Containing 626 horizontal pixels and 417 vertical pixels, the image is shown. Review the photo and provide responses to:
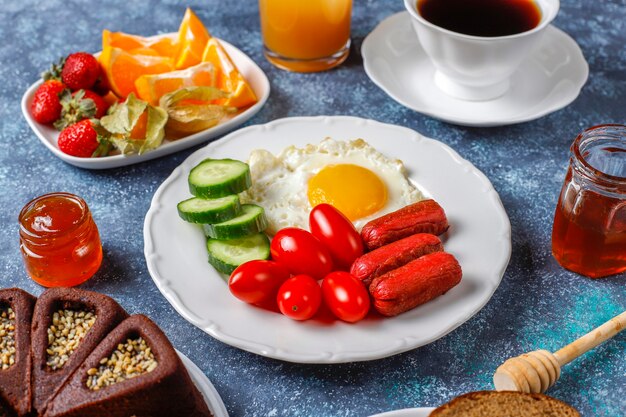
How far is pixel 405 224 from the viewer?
2721 millimetres

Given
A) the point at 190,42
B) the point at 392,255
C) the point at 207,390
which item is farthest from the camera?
the point at 190,42

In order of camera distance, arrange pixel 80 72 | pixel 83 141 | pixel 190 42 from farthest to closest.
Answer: pixel 190 42
pixel 80 72
pixel 83 141

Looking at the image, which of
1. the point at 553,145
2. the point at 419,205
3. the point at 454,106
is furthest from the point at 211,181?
the point at 553,145

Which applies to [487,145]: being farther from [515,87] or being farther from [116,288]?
[116,288]

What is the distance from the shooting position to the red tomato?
266 cm

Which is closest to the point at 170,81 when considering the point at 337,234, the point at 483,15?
the point at 337,234

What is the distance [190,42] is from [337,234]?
1.53m

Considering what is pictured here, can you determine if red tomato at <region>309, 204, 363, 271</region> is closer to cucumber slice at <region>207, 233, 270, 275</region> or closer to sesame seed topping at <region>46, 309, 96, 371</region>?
cucumber slice at <region>207, 233, 270, 275</region>

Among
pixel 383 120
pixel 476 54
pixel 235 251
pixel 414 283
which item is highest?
pixel 476 54

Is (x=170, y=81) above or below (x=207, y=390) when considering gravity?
above

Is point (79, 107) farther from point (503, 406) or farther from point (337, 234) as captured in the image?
point (503, 406)

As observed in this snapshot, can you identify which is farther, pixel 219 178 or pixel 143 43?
pixel 143 43

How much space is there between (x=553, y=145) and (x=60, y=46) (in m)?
2.57

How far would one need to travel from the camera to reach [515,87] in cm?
360
